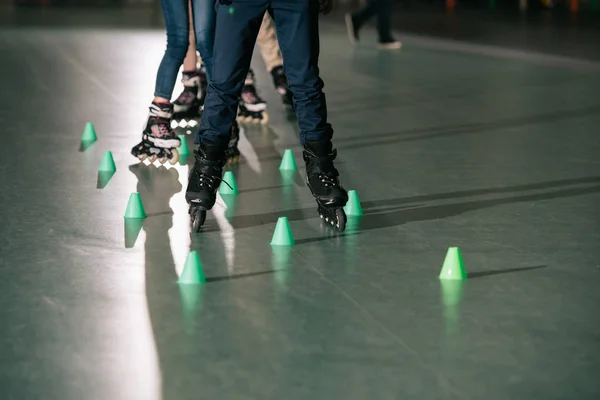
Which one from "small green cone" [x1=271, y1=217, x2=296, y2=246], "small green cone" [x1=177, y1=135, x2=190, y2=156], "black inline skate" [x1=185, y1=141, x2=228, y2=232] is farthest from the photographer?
"small green cone" [x1=177, y1=135, x2=190, y2=156]

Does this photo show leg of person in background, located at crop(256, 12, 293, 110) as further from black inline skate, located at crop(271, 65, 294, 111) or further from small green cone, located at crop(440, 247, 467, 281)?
small green cone, located at crop(440, 247, 467, 281)

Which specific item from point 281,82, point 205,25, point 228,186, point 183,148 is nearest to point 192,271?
point 228,186

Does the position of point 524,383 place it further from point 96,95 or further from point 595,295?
point 96,95

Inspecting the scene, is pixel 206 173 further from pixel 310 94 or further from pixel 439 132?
pixel 439 132

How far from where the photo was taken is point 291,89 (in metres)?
5.17

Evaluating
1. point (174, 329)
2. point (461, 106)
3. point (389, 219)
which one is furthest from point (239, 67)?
point (461, 106)

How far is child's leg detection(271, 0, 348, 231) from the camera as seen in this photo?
5.03 m

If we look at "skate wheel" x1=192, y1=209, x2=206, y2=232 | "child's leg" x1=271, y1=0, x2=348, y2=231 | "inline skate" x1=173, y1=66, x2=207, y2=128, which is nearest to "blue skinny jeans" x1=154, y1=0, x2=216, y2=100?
"child's leg" x1=271, y1=0, x2=348, y2=231

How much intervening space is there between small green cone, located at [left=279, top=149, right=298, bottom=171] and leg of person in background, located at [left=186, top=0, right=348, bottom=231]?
129cm

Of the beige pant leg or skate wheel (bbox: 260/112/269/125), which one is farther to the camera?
the beige pant leg

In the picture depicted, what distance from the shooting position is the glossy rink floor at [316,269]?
335 cm

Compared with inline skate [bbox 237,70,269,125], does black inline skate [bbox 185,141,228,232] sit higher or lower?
higher

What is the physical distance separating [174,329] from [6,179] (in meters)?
2.78

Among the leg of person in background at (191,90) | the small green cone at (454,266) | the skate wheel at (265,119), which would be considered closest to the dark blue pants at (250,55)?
the small green cone at (454,266)
